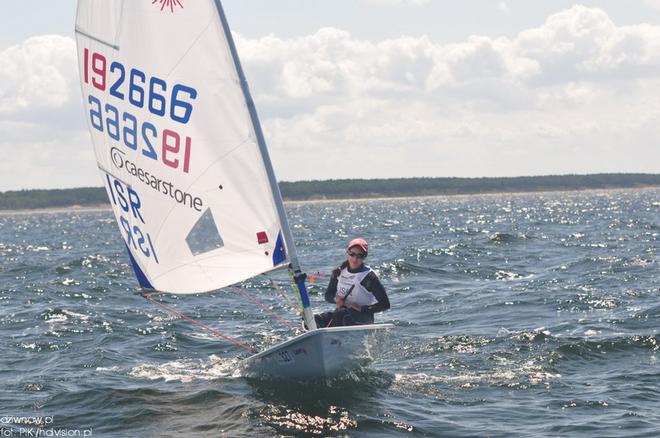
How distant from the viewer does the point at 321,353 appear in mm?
10969

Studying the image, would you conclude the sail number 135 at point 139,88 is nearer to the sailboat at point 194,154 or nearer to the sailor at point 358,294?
the sailboat at point 194,154

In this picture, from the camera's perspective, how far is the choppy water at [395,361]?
10.6 m

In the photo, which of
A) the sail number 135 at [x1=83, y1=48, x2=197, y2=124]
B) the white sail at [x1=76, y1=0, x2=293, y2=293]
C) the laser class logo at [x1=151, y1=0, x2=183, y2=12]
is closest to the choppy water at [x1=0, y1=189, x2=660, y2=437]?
the white sail at [x1=76, y1=0, x2=293, y2=293]

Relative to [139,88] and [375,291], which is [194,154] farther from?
[375,291]

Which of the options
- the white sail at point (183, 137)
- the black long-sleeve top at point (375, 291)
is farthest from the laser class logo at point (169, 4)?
the black long-sleeve top at point (375, 291)

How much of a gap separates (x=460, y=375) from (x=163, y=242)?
4.69m

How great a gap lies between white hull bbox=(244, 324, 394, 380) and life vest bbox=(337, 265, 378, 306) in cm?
83

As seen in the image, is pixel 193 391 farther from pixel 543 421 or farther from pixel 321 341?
pixel 543 421

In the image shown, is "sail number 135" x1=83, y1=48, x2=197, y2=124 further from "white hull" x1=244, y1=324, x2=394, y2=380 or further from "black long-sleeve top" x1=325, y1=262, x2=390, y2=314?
"black long-sleeve top" x1=325, y1=262, x2=390, y2=314

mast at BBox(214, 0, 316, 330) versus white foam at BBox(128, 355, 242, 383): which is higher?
mast at BBox(214, 0, 316, 330)

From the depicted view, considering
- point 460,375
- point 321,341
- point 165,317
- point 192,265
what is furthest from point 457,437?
point 165,317

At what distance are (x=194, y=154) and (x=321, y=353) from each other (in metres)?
2.93

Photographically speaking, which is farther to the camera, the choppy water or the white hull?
the white hull

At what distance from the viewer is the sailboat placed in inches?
424
